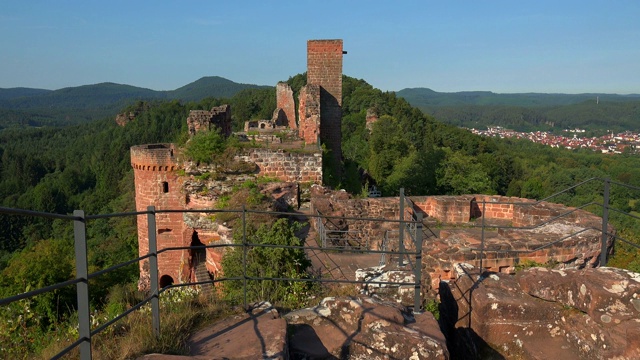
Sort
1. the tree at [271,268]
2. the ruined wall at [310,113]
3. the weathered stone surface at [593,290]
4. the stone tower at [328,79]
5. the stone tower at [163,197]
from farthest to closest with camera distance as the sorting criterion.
→ the stone tower at [328,79]
the ruined wall at [310,113]
the stone tower at [163,197]
the tree at [271,268]
the weathered stone surface at [593,290]

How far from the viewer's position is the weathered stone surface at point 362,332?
4012 mm

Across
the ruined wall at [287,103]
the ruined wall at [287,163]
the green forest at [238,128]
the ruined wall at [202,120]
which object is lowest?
the green forest at [238,128]

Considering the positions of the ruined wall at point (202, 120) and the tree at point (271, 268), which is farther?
the ruined wall at point (202, 120)

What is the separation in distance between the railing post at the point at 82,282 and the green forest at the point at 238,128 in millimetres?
8235

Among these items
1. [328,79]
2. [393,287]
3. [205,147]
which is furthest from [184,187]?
[328,79]

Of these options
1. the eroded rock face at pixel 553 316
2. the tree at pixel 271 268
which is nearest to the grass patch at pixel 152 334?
the tree at pixel 271 268

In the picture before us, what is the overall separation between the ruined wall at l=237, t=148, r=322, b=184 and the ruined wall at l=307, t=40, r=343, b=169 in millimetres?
6167

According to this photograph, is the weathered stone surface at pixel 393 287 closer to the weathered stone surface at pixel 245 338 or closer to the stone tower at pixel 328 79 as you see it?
the weathered stone surface at pixel 245 338

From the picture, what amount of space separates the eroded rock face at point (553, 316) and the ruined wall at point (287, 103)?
25231 mm

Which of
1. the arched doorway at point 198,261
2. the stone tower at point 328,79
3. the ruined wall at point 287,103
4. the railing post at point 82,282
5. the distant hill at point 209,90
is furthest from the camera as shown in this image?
the distant hill at point 209,90

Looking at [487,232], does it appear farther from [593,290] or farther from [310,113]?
[310,113]

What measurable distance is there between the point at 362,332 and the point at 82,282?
2.30m

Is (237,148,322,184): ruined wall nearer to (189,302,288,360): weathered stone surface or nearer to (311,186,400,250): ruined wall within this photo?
(311,186,400,250): ruined wall

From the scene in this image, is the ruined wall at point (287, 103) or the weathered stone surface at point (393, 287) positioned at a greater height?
the ruined wall at point (287, 103)
